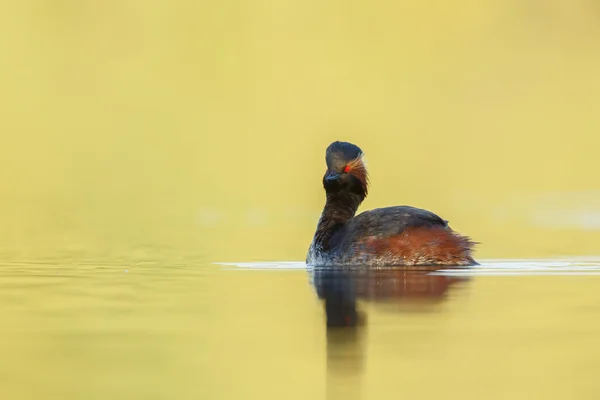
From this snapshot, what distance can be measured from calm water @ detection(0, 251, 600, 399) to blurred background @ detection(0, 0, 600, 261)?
15.0 ft

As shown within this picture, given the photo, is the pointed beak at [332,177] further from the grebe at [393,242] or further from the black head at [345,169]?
the grebe at [393,242]

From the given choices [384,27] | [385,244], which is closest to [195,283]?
[385,244]

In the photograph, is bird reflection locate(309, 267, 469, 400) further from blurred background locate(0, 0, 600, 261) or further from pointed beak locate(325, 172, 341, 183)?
blurred background locate(0, 0, 600, 261)

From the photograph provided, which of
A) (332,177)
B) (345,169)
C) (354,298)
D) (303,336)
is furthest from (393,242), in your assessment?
(303,336)

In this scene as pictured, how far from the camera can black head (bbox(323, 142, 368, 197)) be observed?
50.9 feet

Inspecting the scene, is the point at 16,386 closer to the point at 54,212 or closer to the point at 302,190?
the point at 54,212

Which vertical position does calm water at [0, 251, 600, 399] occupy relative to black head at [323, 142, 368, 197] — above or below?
below

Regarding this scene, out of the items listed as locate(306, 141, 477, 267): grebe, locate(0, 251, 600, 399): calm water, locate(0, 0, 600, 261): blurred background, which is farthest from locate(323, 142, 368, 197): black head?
locate(0, 251, 600, 399): calm water

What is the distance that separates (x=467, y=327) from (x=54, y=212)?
19953 millimetres

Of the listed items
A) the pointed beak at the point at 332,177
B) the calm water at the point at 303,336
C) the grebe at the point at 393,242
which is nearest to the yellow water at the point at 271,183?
the calm water at the point at 303,336

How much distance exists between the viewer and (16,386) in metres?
7.23

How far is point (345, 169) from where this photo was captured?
15656mm

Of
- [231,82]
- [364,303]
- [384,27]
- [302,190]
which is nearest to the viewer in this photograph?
[364,303]

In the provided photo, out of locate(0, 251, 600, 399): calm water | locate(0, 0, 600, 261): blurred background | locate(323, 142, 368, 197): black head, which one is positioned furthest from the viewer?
locate(0, 0, 600, 261): blurred background
